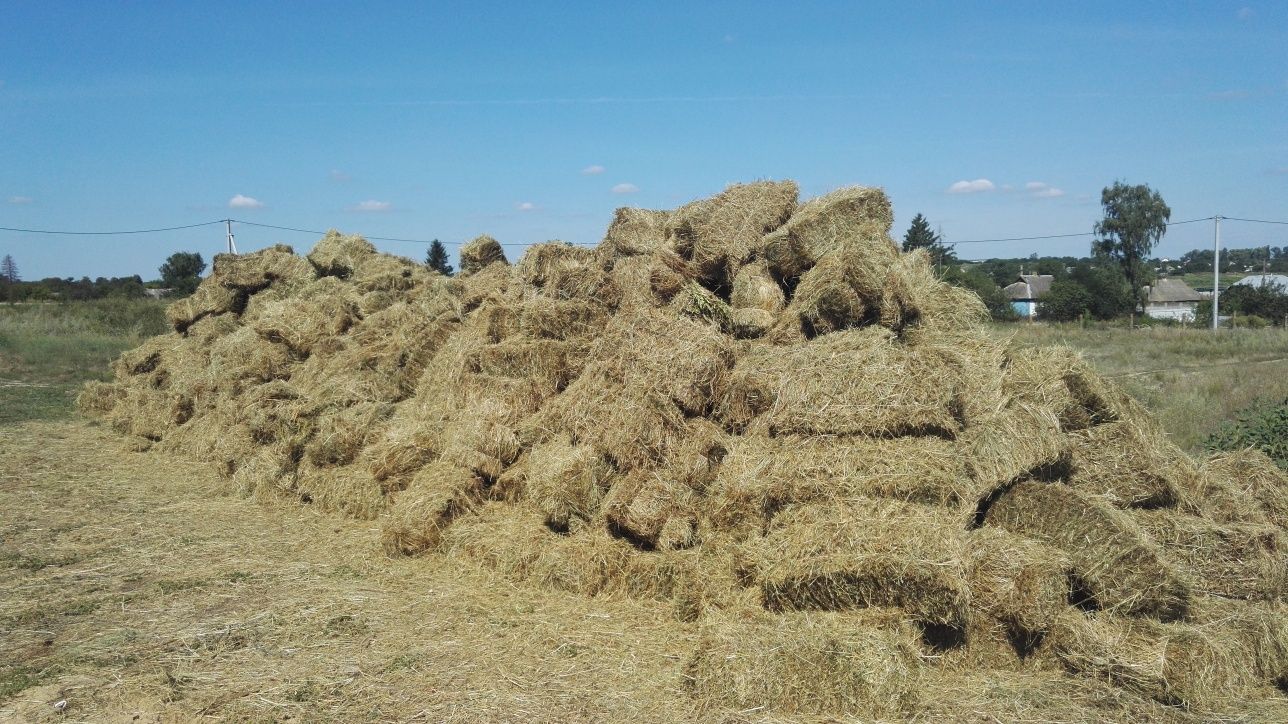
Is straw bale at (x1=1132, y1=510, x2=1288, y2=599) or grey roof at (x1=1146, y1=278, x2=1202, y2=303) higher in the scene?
straw bale at (x1=1132, y1=510, x2=1288, y2=599)

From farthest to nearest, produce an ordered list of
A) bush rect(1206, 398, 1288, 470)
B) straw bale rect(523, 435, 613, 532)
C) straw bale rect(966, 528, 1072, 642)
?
bush rect(1206, 398, 1288, 470) → straw bale rect(523, 435, 613, 532) → straw bale rect(966, 528, 1072, 642)

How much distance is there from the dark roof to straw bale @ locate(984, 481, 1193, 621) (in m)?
98.9

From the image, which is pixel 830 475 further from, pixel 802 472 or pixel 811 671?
pixel 811 671

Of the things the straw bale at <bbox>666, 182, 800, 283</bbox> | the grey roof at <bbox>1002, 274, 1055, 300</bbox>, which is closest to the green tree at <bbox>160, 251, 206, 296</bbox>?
the straw bale at <bbox>666, 182, 800, 283</bbox>

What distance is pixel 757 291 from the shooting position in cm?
938

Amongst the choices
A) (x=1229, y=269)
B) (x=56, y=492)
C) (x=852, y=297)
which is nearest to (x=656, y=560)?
(x=852, y=297)

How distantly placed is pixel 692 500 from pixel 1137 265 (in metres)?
85.8

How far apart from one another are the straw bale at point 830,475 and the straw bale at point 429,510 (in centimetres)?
294

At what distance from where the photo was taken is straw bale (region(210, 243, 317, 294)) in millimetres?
17781

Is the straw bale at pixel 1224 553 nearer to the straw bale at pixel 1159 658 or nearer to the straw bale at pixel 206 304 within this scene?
the straw bale at pixel 1159 658

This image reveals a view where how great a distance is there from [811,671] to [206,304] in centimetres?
1624

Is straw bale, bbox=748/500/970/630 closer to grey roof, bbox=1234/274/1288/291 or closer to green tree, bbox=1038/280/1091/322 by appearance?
green tree, bbox=1038/280/1091/322

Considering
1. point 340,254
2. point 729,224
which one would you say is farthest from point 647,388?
point 340,254

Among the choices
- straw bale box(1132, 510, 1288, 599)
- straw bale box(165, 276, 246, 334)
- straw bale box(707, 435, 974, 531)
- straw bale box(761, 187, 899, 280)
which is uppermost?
straw bale box(761, 187, 899, 280)
